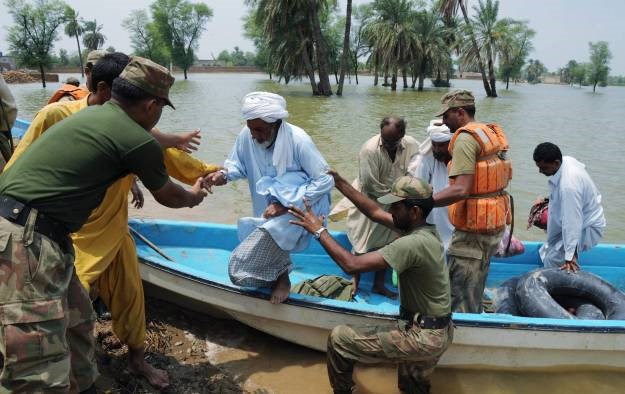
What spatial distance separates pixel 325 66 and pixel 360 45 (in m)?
24.4

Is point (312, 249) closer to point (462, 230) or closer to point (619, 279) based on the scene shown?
point (462, 230)

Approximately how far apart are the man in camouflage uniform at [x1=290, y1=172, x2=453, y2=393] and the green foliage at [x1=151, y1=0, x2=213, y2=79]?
2840 inches

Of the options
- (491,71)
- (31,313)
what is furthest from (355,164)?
(491,71)

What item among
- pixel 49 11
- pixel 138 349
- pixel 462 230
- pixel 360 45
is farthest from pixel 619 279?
pixel 49 11

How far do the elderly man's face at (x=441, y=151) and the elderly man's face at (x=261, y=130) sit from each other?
1.55 m

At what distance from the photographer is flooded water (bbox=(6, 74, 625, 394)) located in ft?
11.9

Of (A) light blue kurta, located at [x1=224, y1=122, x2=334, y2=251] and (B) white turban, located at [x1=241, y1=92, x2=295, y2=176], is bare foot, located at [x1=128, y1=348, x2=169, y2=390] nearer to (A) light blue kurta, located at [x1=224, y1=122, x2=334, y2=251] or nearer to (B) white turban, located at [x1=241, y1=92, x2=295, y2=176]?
(A) light blue kurta, located at [x1=224, y1=122, x2=334, y2=251]

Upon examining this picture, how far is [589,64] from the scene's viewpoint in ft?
277

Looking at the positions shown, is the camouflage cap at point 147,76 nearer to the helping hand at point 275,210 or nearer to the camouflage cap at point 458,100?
the helping hand at point 275,210

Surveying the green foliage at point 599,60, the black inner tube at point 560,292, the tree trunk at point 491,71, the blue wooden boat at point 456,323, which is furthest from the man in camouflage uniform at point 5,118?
the green foliage at point 599,60

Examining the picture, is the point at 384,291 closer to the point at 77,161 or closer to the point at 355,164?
the point at 77,161

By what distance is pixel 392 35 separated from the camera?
3931 centimetres

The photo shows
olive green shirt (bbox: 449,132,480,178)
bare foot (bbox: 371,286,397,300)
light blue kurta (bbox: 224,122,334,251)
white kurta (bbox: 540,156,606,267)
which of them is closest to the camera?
light blue kurta (bbox: 224,122,334,251)

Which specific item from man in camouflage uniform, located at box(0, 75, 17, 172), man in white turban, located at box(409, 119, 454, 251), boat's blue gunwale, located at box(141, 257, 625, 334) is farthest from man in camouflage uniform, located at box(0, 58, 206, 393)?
A: man in white turban, located at box(409, 119, 454, 251)
